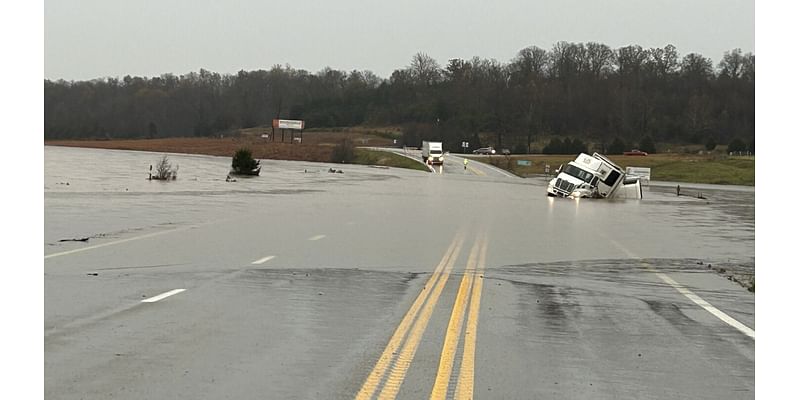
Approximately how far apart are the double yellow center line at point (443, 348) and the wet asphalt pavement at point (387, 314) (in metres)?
0.03

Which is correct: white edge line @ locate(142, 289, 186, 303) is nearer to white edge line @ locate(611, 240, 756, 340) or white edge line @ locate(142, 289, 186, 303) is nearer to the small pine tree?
white edge line @ locate(611, 240, 756, 340)

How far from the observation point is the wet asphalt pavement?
6.95m

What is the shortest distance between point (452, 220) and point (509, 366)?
22.2m

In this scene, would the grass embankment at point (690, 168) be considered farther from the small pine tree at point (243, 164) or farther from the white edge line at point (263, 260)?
the white edge line at point (263, 260)

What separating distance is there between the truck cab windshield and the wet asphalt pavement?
28.5 meters

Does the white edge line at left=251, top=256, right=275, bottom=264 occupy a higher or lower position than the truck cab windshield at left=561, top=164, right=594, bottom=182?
lower

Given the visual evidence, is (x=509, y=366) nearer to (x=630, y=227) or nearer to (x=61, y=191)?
(x=630, y=227)

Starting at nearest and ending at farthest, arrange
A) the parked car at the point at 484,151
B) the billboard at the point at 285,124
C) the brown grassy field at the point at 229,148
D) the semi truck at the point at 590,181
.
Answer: the semi truck at the point at 590,181
the brown grassy field at the point at 229,148
the parked car at the point at 484,151
the billboard at the point at 285,124

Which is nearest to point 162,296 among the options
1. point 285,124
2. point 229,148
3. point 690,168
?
point 690,168

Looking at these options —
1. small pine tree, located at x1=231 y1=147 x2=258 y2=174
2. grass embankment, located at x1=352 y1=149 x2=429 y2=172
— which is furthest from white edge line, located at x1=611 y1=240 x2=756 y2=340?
grass embankment, located at x1=352 y1=149 x2=429 y2=172

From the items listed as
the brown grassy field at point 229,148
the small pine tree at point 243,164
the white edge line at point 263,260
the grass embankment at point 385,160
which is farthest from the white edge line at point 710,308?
the brown grassy field at point 229,148

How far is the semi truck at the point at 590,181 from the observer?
52.7 m

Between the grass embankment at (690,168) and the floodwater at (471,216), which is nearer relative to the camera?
the floodwater at (471,216)

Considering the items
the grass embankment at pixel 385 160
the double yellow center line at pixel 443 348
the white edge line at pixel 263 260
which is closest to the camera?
the double yellow center line at pixel 443 348
